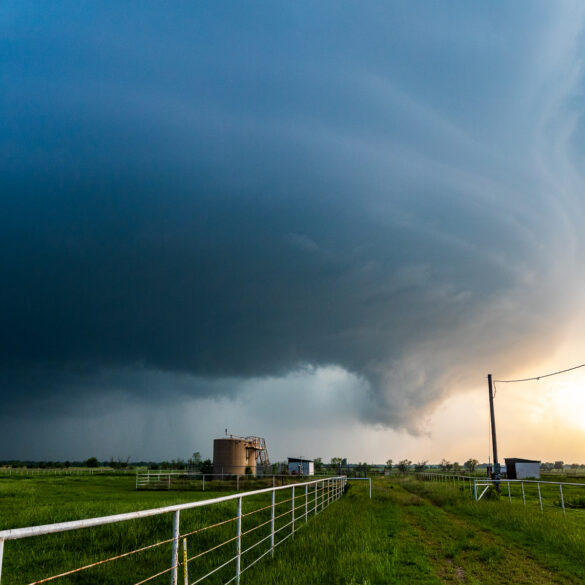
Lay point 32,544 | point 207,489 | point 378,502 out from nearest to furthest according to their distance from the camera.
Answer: point 32,544
point 378,502
point 207,489

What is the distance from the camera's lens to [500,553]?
10.9 metres

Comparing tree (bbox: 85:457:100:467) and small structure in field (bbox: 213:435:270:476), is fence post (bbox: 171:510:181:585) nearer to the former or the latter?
small structure in field (bbox: 213:435:270:476)

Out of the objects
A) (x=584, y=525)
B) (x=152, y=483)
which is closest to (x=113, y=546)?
(x=584, y=525)

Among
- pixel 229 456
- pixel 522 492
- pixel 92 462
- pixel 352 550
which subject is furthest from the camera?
pixel 92 462

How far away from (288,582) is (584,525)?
12190mm

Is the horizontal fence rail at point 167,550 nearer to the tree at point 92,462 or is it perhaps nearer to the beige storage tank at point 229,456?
the beige storage tank at point 229,456

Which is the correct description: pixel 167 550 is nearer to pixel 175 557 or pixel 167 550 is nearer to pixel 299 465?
pixel 175 557

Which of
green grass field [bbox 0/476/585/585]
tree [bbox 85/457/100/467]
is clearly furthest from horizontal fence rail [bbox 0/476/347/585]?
tree [bbox 85/457/100/467]

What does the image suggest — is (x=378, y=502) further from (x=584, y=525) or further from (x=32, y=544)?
(x=32, y=544)

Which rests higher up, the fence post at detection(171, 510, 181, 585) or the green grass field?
the fence post at detection(171, 510, 181, 585)

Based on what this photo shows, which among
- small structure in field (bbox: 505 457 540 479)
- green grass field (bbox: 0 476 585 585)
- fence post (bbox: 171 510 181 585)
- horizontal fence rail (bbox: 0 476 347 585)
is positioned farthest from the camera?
small structure in field (bbox: 505 457 540 479)

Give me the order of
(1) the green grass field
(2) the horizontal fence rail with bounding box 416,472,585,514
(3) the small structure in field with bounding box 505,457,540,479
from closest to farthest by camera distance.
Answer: (1) the green grass field
(2) the horizontal fence rail with bounding box 416,472,585,514
(3) the small structure in field with bounding box 505,457,540,479

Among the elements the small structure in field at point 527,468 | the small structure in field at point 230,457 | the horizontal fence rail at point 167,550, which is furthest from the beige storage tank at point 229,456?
the horizontal fence rail at point 167,550

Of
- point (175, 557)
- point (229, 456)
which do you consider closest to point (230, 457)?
point (229, 456)
